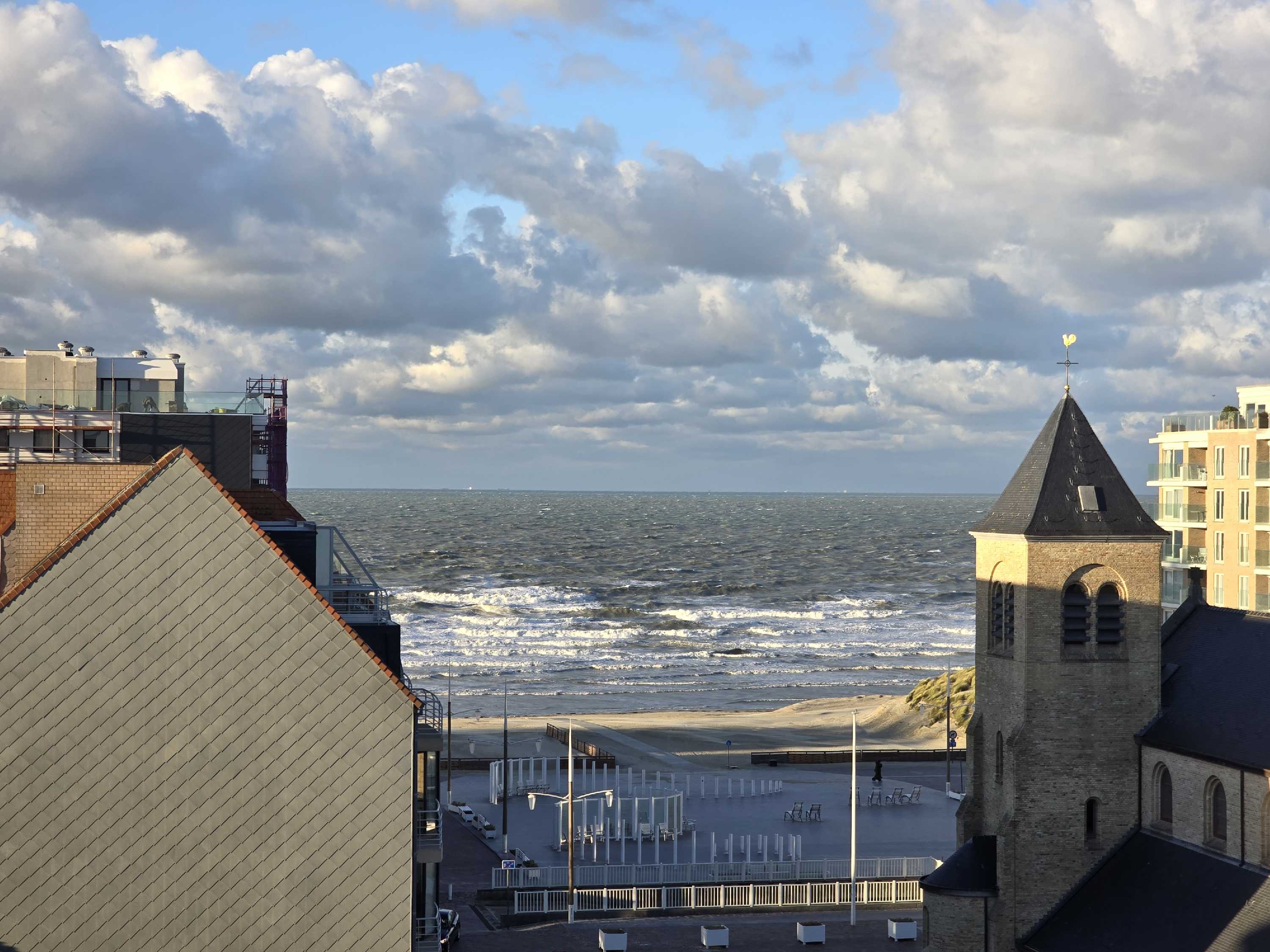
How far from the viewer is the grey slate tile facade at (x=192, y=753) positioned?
22906 millimetres

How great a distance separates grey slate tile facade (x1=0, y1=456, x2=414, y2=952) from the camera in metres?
22.9

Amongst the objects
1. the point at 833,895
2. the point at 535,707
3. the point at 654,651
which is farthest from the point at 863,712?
the point at 833,895

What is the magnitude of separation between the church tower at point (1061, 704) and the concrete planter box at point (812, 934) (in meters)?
4.04

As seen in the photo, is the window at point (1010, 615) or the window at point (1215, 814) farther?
the window at point (1010, 615)

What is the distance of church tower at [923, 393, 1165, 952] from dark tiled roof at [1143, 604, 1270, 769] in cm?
79

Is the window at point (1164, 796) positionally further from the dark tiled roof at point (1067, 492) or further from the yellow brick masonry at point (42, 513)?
the yellow brick masonry at point (42, 513)

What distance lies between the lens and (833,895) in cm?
4219

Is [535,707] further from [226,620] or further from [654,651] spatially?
[226,620]

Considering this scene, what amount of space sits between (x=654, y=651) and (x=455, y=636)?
59.5ft

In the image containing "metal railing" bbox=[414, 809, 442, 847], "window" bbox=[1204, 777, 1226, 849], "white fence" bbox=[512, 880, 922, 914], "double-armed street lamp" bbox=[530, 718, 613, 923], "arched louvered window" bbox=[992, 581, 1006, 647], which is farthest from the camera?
"white fence" bbox=[512, 880, 922, 914]

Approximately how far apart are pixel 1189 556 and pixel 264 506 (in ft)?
150

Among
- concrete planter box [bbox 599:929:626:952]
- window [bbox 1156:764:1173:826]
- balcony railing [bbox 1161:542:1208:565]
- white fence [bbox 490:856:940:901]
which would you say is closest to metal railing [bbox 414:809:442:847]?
concrete planter box [bbox 599:929:626:952]

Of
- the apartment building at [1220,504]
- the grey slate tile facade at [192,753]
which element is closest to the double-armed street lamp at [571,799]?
the grey slate tile facade at [192,753]

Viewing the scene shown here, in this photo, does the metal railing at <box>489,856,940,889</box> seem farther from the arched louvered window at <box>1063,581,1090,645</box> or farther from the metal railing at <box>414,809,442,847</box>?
the metal railing at <box>414,809,442,847</box>
